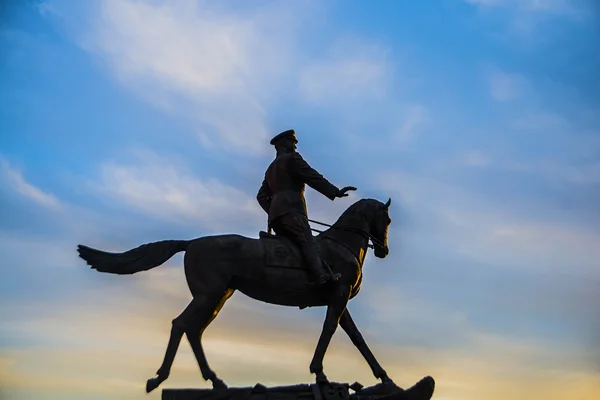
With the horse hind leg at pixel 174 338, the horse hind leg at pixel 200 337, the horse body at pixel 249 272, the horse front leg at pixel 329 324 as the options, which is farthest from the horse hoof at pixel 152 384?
the horse front leg at pixel 329 324

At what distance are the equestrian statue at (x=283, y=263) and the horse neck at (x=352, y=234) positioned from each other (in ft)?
0.05

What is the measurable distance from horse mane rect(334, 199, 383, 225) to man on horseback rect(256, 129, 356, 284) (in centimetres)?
51

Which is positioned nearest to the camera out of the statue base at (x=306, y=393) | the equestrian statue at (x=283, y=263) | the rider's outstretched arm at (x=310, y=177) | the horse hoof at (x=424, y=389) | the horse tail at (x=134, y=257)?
the statue base at (x=306, y=393)

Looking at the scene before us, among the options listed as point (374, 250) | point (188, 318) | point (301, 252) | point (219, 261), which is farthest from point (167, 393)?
point (374, 250)

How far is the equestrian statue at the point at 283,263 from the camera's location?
492 inches

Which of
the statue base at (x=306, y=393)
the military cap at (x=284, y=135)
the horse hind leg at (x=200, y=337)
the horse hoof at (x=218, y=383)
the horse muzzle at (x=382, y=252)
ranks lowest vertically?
the statue base at (x=306, y=393)

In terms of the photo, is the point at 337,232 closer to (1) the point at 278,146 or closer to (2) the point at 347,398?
(1) the point at 278,146

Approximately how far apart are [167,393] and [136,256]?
2114 mm

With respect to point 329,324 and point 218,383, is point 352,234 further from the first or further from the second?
point 218,383

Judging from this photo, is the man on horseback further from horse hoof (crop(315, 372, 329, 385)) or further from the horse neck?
horse hoof (crop(315, 372, 329, 385))

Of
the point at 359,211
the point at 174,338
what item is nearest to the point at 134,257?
the point at 174,338

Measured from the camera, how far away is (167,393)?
39.2 ft

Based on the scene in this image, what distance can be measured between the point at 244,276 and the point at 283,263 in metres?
0.61

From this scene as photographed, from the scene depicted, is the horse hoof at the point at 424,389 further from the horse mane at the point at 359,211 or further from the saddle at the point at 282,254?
the horse mane at the point at 359,211
